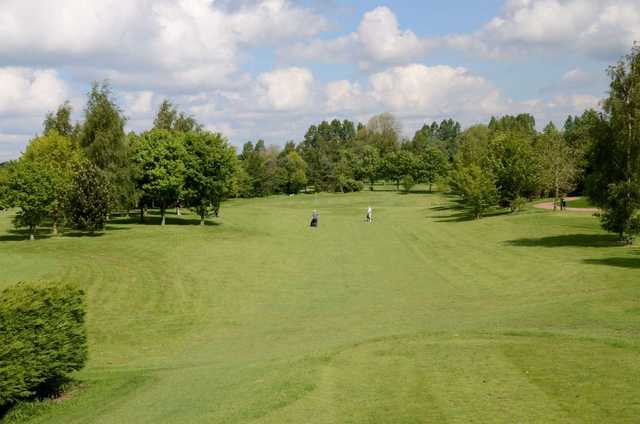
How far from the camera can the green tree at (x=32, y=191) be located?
5069 cm

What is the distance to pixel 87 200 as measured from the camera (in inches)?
2178

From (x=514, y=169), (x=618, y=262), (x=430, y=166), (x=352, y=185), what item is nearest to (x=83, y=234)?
(x=618, y=262)

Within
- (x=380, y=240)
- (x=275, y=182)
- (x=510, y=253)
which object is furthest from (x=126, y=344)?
(x=275, y=182)

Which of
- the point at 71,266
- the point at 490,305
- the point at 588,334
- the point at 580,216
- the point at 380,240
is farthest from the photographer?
the point at 580,216

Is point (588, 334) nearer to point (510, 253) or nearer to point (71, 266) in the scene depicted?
point (510, 253)

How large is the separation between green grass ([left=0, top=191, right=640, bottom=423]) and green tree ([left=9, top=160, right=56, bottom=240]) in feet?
12.0

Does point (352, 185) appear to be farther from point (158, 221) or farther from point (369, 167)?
point (158, 221)

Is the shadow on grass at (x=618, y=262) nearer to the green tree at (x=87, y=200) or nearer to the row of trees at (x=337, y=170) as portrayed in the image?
the green tree at (x=87, y=200)

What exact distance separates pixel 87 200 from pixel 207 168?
15.5 m

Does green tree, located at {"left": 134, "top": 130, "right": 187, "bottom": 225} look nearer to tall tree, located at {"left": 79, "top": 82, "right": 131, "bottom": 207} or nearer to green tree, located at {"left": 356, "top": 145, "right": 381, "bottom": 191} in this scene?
tall tree, located at {"left": 79, "top": 82, "right": 131, "bottom": 207}

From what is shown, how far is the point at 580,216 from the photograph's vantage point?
61.4m

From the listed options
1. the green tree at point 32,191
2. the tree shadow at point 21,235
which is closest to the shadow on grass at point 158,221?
the tree shadow at point 21,235

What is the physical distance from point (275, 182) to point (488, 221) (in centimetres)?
9001

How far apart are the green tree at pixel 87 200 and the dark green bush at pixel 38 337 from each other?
41.8 metres
